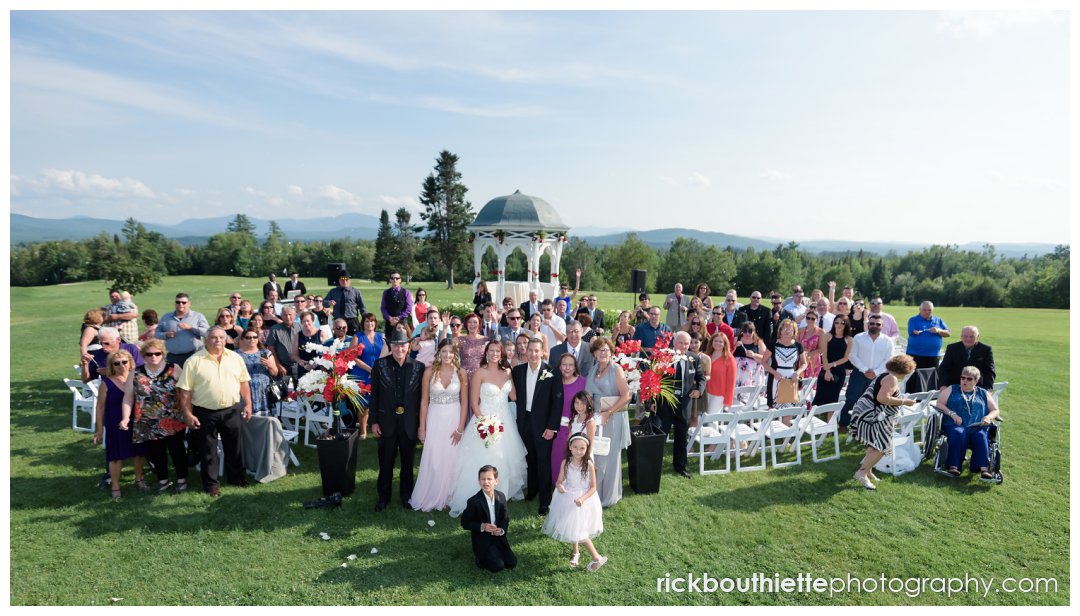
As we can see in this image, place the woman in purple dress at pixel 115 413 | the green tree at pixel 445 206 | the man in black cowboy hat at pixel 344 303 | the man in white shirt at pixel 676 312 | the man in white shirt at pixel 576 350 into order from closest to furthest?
the woman in purple dress at pixel 115 413 < the man in white shirt at pixel 576 350 < the man in black cowboy hat at pixel 344 303 < the man in white shirt at pixel 676 312 < the green tree at pixel 445 206

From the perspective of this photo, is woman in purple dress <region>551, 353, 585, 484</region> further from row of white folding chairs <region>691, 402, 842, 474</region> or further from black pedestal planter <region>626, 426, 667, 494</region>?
row of white folding chairs <region>691, 402, 842, 474</region>

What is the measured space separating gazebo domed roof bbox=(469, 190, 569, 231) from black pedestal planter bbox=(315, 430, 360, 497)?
14569 millimetres

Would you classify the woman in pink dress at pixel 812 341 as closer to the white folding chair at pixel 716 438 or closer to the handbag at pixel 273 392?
the white folding chair at pixel 716 438

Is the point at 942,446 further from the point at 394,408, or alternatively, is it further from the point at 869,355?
the point at 394,408

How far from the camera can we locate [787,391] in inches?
319

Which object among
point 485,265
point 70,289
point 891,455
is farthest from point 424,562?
point 485,265

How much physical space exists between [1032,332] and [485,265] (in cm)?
5518

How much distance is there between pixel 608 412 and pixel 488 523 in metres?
1.78

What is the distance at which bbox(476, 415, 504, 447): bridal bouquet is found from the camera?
5895mm

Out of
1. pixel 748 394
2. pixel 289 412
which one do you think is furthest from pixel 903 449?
pixel 289 412

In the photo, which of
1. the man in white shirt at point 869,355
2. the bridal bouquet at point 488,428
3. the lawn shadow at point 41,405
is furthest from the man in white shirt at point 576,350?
the lawn shadow at point 41,405

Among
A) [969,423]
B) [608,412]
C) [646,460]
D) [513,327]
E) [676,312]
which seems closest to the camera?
[608,412]

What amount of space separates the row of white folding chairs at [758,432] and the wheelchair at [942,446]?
3.73 feet

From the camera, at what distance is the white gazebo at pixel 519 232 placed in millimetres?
20422
